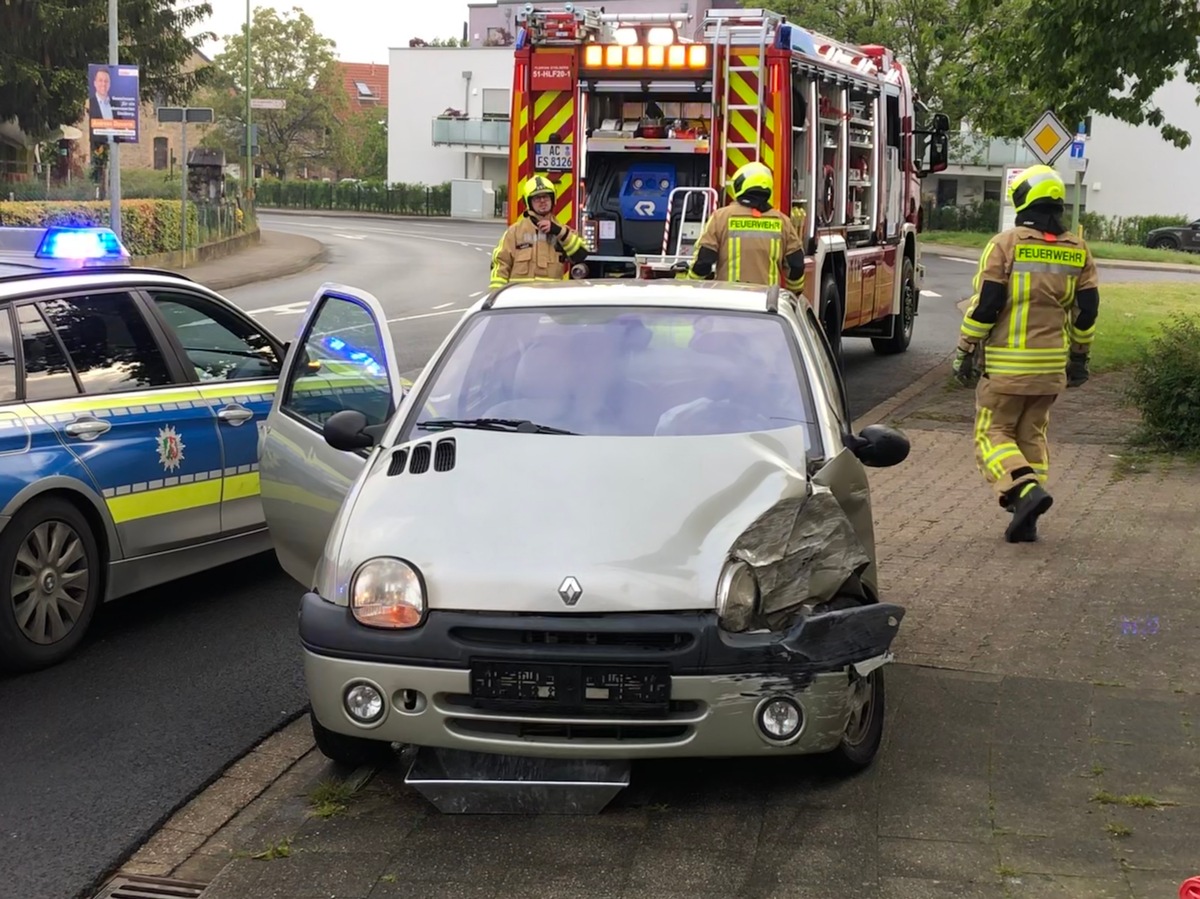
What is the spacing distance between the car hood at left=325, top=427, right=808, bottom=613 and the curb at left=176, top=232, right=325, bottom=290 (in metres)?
21.4

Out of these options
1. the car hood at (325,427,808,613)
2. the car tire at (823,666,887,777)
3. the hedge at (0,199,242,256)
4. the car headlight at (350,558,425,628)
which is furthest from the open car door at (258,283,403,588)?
the hedge at (0,199,242,256)

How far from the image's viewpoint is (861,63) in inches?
574

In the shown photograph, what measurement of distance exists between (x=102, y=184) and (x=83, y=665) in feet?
104

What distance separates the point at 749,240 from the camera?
35.8 feet

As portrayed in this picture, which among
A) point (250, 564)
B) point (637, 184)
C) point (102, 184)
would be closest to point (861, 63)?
point (637, 184)

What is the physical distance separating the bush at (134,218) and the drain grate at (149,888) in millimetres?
24334

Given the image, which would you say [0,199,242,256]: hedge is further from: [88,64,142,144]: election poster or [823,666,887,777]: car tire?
[823,666,887,777]: car tire

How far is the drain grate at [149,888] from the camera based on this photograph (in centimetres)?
414

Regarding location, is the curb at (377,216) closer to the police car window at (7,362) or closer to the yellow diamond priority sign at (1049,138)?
the yellow diamond priority sign at (1049,138)

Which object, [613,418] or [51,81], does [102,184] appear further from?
[613,418]

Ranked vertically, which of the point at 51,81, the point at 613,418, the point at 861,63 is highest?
the point at 51,81

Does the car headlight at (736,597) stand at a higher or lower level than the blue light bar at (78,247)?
lower

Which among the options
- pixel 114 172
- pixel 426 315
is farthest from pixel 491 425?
pixel 114 172

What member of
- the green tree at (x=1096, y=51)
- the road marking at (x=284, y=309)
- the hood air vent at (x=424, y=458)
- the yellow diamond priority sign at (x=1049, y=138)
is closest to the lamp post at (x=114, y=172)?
the road marking at (x=284, y=309)
